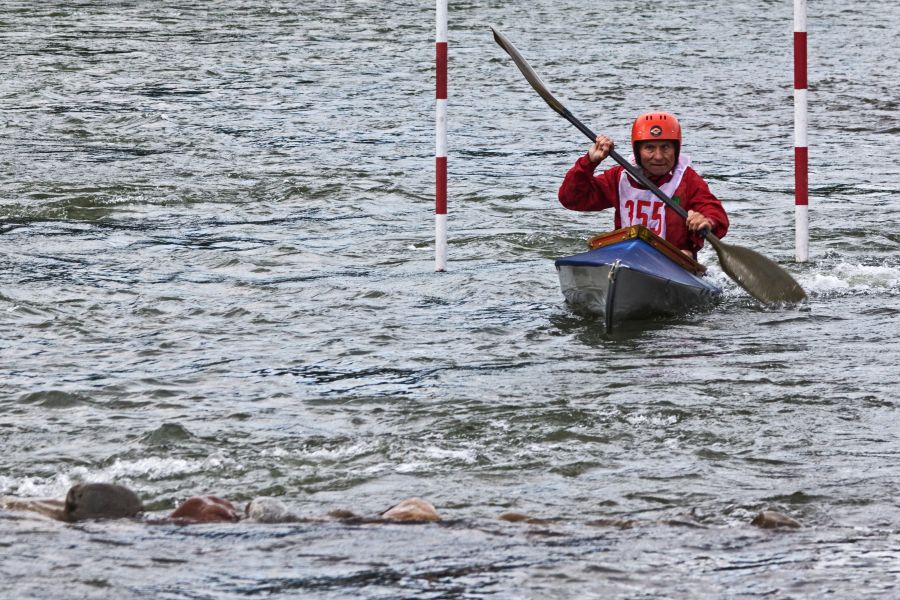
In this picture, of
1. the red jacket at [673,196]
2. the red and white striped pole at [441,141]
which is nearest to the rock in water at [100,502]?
the red jacket at [673,196]

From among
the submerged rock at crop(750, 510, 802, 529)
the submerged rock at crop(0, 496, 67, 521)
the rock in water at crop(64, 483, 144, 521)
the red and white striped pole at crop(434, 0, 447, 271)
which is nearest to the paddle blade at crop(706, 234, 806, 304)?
the red and white striped pole at crop(434, 0, 447, 271)

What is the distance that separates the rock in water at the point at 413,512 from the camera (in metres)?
4.26

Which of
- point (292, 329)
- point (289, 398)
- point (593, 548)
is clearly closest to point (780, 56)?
point (292, 329)

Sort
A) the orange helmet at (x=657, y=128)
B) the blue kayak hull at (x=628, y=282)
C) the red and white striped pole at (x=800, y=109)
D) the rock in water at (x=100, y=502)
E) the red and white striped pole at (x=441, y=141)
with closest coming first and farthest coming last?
1. the rock in water at (x=100, y=502)
2. the blue kayak hull at (x=628, y=282)
3. the orange helmet at (x=657, y=128)
4. the red and white striped pole at (x=441, y=141)
5. the red and white striped pole at (x=800, y=109)

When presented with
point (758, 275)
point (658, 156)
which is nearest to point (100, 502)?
point (658, 156)

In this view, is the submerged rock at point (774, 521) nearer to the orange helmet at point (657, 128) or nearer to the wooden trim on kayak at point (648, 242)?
the wooden trim on kayak at point (648, 242)

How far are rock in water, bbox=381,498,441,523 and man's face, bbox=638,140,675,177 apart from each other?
3591 millimetres

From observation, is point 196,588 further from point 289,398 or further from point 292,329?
point 292,329

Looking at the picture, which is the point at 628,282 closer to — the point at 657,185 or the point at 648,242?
the point at 648,242

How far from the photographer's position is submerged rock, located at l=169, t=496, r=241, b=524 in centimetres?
428

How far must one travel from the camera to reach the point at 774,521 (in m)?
4.20

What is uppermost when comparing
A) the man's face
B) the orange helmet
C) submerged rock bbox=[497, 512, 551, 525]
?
the orange helmet

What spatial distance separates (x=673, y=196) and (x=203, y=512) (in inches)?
152

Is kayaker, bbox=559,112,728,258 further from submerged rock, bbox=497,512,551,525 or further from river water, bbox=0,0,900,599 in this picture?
submerged rock, bbox=497,512,551,525
